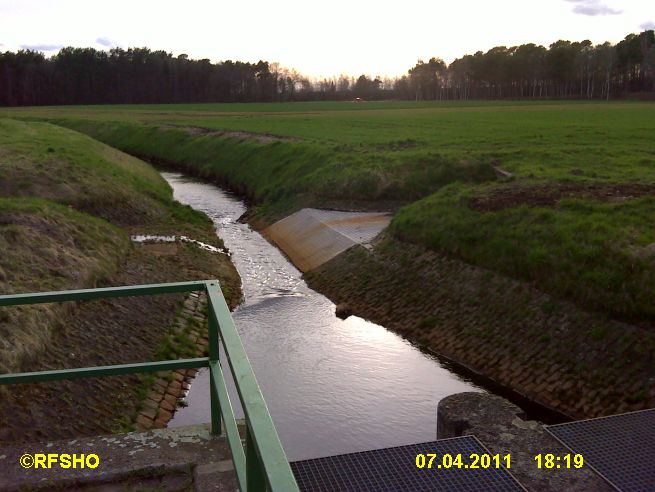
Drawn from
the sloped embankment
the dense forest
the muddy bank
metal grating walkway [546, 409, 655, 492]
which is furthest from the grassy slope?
the dense forest

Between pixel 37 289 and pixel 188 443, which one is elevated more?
pixel 188 443

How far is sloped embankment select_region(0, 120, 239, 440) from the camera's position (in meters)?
10.0

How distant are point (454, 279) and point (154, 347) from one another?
8.02 metres

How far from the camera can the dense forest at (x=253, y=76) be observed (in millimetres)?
131125

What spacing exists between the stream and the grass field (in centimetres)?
350

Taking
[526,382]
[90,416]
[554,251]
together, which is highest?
[554,251]

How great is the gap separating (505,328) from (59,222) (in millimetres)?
11712

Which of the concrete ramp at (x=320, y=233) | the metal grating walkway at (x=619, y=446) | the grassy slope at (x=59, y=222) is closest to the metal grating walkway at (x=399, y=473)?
the metal grating walkway at (x=619, y=446)

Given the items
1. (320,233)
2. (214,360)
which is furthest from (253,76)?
(214,360)

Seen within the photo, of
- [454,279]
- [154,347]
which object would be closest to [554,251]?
[454,279]

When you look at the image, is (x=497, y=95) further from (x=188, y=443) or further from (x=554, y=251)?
(x=188, y=443)

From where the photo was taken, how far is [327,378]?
1392cm

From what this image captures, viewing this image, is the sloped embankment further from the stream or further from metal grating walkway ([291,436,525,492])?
metal grating walkway ([291,436,525,492])

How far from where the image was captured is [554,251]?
15.5 metres
